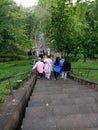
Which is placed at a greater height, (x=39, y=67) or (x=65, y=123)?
(x=65, y=123)

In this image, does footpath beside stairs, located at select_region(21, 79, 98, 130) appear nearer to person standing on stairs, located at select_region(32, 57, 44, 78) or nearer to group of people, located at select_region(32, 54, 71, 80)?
group of people, located at select_region(32, 54, 71, 80)

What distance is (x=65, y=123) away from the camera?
5.18m

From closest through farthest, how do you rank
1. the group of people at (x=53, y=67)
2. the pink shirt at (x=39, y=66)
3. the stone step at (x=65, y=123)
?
the stone step at (x=65, y=123) → the group of people at (x=53, y=67) → the pink shirt at (x=39, y=66)

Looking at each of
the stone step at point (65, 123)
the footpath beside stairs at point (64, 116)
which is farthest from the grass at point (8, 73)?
the stone step at point (65, 123)

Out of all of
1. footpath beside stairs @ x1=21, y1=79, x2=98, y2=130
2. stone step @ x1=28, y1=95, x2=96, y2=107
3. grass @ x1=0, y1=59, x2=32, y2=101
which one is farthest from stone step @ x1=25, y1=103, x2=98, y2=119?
grass @ x1=0, y1=59, x2=32, y2=101

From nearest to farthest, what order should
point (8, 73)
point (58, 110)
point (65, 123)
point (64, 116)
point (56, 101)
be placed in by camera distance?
point (65, 123) < point (64, 116) < point (58, 110) < point (56, 101) < point (8, 73)

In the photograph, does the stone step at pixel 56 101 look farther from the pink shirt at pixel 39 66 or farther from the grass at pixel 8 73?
the pink shirt at pixel 39 66

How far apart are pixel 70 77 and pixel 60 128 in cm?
1376

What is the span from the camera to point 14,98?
21.3ft

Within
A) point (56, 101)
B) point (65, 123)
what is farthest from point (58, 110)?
point (56, 101)

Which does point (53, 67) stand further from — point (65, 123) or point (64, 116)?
point (65, 123)

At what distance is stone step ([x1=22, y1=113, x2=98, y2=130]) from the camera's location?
5016 millimetres

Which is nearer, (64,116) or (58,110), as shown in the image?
(64,116)

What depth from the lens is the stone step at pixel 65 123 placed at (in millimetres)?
5016
